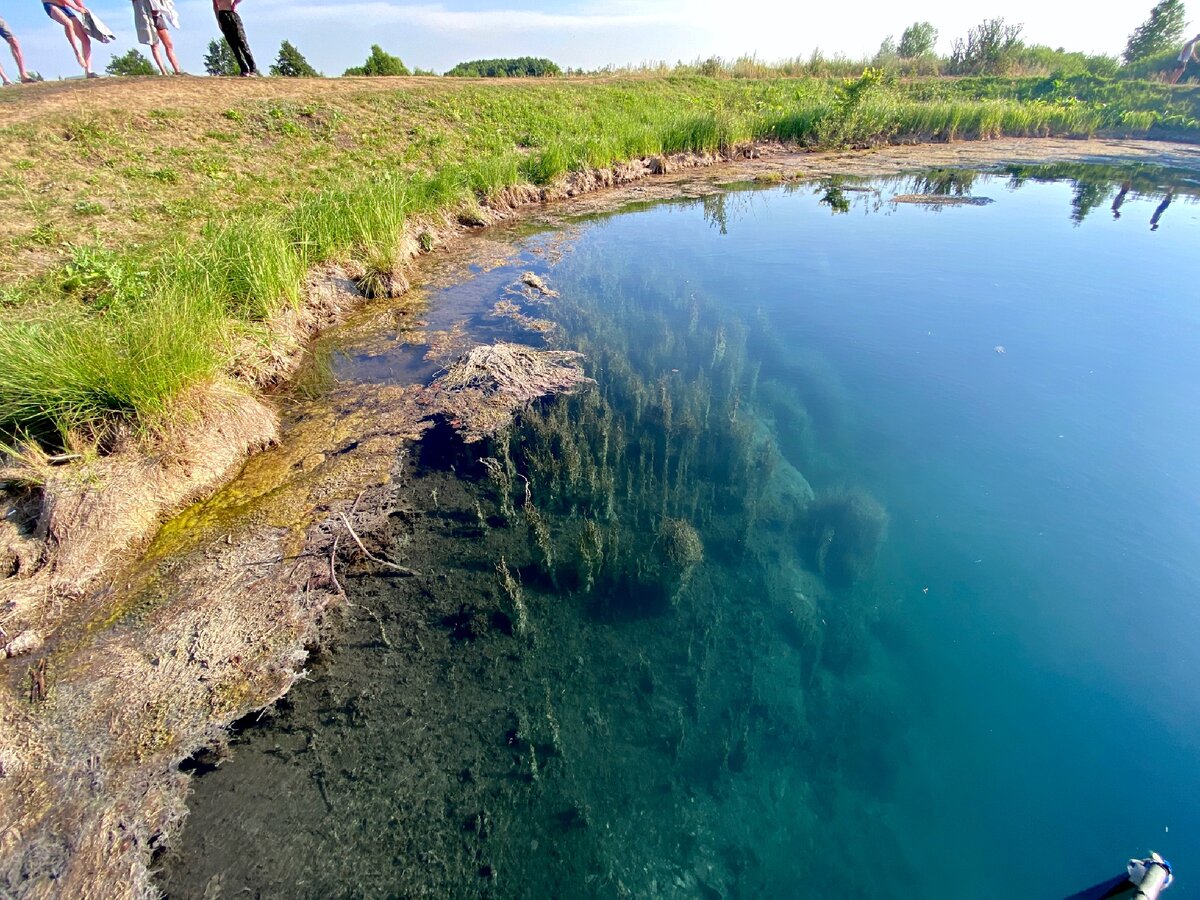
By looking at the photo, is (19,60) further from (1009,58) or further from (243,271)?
(1009,58)

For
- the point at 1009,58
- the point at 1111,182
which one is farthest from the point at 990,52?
the point at 1111,182

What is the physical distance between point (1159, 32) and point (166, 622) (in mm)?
40823

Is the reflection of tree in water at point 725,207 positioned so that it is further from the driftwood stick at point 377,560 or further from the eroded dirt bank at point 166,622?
the driftwood stick at point 377,560

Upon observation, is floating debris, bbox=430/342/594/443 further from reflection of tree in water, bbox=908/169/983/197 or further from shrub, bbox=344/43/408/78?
shrub, bbox=344/43/408/78

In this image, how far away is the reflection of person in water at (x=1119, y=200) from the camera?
1066 centimetres

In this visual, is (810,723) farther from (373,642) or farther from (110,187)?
(110,187)

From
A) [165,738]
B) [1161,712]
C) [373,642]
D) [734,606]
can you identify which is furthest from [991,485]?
[165,738]

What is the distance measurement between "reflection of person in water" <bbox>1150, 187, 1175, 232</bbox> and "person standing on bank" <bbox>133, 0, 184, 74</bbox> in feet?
62.2

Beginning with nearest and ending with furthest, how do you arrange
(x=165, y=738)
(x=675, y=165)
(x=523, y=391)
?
1. (x=165, y=738)
2. (x=523, y=391)
3. (x=675, y=165)

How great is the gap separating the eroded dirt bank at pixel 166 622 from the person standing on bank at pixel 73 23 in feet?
36.3

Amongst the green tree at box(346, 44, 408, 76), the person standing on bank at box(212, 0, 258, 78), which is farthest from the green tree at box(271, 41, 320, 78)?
the person standing on bank at box(212, 0, 258, 78)

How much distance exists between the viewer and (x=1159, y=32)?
24.3 meters

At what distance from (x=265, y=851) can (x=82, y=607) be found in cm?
193

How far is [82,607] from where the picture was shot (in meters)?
3.02
